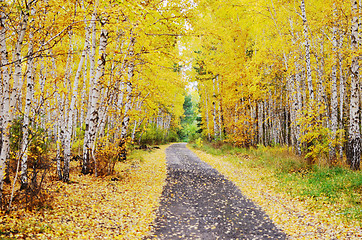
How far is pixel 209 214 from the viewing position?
627cm

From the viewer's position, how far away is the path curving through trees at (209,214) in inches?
203

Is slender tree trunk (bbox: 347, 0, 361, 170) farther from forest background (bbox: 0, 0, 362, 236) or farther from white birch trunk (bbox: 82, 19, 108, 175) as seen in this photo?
white birch trunk (bbox: 82, 19, 108, 175)

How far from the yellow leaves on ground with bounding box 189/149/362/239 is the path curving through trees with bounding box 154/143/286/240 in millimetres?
310

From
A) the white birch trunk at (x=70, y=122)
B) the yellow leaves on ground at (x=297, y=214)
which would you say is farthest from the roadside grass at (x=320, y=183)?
the white birch trunk at (x=70, y=122)

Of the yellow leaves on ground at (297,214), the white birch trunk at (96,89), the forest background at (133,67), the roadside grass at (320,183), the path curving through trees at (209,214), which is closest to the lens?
the yellow leaves on ground at (297,214)

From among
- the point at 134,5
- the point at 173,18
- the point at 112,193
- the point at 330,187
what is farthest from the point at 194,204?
the point at 173,18

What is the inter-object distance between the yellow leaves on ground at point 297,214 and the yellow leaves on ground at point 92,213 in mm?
3178

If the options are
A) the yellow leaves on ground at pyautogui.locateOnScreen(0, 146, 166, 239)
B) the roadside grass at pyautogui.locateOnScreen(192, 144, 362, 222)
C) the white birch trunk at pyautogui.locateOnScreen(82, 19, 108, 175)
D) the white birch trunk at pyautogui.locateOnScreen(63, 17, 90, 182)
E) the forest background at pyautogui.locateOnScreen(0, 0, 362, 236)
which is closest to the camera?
the yellow leaves on ground at pyautogui.locateOnScreen(0, 146, 166, 239)

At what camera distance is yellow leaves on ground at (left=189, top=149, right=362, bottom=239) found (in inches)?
197

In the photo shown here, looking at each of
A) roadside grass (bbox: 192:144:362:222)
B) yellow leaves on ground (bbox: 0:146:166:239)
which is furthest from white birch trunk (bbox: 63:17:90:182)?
roadside grass (bbox: 192:144:362:222)

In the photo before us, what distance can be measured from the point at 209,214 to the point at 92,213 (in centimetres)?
298

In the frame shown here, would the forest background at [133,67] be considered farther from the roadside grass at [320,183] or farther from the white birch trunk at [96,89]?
the roadside grass at [320,183]

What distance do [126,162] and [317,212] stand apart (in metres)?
9.51

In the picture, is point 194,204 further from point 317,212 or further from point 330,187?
point 330,187
